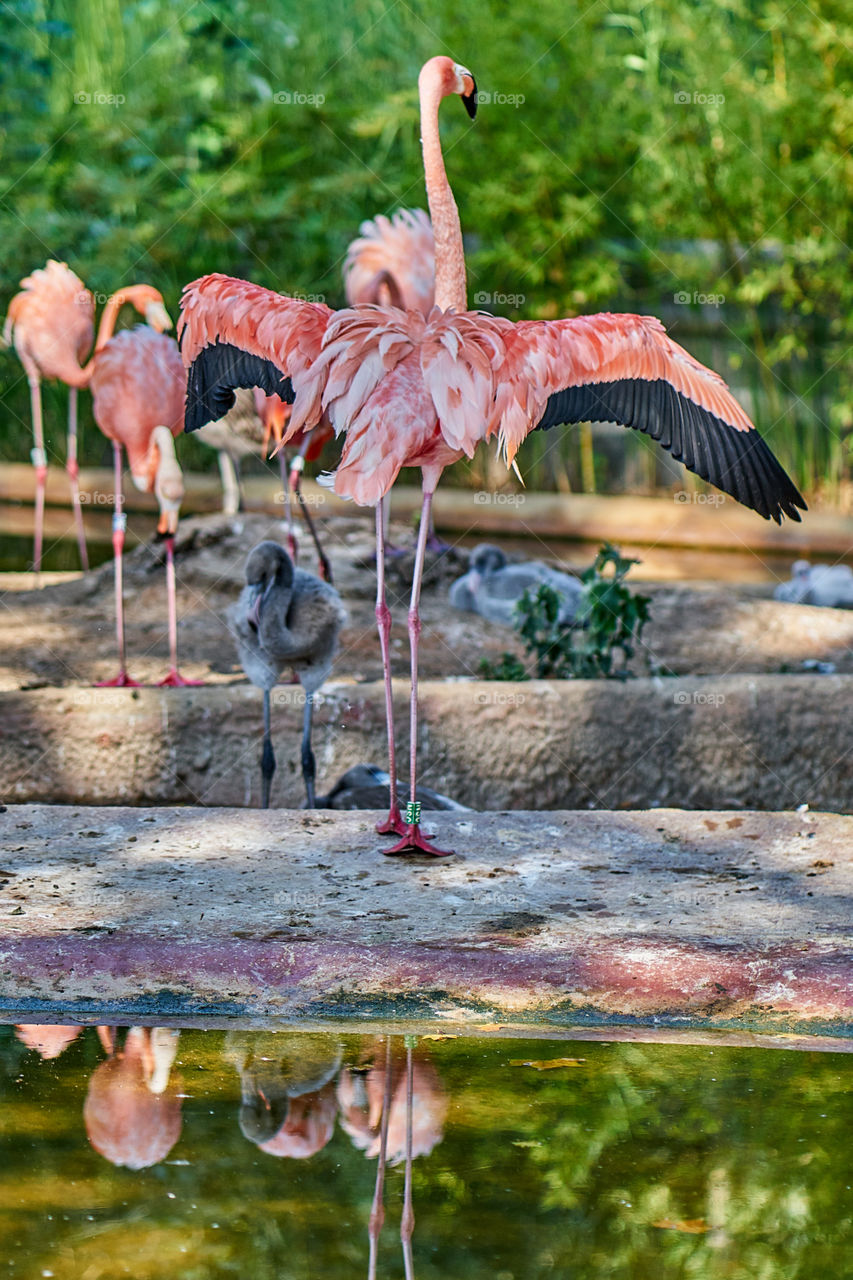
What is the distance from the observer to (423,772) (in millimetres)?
5059

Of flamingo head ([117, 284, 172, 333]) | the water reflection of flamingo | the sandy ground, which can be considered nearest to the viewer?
the water reflection of flamingo

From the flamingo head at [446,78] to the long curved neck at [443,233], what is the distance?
0.05 feet

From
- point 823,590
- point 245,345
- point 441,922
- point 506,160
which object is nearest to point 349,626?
point 823,590

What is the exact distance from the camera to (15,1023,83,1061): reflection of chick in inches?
101

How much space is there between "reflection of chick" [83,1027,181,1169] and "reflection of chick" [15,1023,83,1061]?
57 mm

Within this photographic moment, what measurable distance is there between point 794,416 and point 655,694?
22.3 ft

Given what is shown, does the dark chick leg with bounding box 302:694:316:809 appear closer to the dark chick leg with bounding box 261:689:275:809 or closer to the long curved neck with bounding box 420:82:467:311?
the dark chick leg with bounding box 261:689:275:809

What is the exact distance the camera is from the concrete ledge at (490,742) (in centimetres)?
492

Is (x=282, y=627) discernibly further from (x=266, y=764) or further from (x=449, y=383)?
(x=449, y=383)

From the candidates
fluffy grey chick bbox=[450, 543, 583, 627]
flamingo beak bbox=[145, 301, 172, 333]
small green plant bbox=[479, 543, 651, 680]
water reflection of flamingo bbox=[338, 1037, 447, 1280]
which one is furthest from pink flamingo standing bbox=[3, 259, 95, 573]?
water reflection of flamingo bbox=[338, 1037, 447, 1280]

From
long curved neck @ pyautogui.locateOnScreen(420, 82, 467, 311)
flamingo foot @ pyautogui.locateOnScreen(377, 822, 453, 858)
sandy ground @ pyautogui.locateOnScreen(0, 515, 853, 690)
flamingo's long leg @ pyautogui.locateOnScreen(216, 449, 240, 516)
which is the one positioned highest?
long curved neck @ pyautogui.locateOnScreen(420, 82, 467, 311)

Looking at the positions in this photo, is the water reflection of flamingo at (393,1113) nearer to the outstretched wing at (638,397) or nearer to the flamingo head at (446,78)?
the outstretched wing at (638,397)

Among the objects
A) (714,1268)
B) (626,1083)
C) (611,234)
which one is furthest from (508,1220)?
(611,234)

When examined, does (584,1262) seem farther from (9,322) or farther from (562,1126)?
(9,322)
